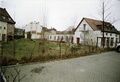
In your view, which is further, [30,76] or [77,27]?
[77,27]

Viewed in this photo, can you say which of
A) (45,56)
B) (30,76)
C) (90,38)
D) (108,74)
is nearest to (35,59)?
(45,56)

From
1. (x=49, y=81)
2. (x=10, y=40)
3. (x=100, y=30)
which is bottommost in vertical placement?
(x=49, y=81)

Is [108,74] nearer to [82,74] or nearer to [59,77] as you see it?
[82,74]

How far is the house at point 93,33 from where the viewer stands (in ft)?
28.3

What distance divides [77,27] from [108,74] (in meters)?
7.11

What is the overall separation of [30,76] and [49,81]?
1.35 ft

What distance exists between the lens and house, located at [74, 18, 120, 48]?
864 cm

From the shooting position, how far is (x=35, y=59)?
3791 mm

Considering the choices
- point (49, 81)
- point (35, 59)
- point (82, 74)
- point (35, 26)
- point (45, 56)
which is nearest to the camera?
point (49, 81)

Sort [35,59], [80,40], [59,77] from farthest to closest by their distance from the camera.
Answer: [80,40] < [35,59] < [59,77]

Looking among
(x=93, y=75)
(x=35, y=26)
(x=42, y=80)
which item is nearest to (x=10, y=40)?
(x=42, y=80)

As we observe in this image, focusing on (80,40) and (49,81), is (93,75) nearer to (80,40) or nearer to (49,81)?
(49,81)

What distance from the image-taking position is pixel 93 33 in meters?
8.88

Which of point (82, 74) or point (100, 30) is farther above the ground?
point (100, 30)
